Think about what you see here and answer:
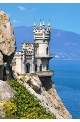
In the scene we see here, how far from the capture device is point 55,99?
7675 cm

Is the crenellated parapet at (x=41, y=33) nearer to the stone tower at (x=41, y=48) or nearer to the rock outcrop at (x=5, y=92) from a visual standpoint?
the stone tower at (x=41, y=48)

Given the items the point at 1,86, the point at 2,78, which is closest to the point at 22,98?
the point at 1,86

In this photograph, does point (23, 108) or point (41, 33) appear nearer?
point (23, 108)

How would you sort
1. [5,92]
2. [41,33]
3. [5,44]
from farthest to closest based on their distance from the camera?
[41,33] < [5,44] < [5,92]

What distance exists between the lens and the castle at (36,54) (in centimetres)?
9019

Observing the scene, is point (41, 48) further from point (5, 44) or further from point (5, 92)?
point (5, 92)

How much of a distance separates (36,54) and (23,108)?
191ft

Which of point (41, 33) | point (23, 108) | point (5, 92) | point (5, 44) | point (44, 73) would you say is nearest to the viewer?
point (23, 108)

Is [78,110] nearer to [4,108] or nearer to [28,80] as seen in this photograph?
[28,80]

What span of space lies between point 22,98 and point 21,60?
5575 cm

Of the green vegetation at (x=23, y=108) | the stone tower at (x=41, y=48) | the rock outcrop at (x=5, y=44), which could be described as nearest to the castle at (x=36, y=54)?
the stone tower at (x=41, y=48)

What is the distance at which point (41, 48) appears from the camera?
91.3m

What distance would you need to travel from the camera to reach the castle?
3551 inches

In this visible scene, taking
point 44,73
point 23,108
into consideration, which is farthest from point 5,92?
point 44,73
